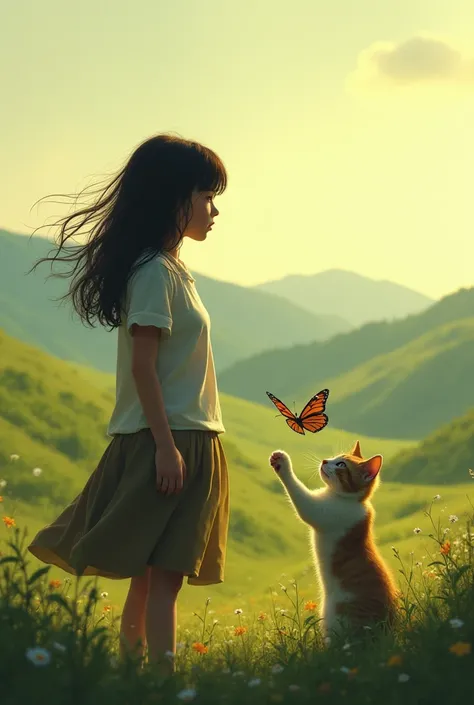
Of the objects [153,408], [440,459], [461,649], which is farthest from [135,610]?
[440,459]

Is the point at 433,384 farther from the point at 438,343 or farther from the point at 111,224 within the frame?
the point at 111,224

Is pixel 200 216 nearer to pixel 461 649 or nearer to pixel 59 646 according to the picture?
pixel 59 646

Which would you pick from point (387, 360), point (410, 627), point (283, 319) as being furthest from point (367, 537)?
point (283, 319)

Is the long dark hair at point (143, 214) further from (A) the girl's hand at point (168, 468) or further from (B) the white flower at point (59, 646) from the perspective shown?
(B) the white flower at point (59, 646)

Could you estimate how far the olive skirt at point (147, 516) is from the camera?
464 cm

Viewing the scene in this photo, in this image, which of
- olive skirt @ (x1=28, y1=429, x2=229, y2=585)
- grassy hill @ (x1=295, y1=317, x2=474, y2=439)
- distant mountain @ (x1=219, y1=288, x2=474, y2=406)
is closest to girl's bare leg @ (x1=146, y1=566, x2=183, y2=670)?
olive skirt @ (x1=28, y1=429, x2=229, y2=585)

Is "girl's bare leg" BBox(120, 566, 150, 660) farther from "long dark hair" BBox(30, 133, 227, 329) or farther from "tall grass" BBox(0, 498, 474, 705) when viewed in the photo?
"long dark hair" BBox(30, 133, 227, 329)

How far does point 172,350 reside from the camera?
15.8ft

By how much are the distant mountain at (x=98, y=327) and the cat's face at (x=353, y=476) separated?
80.9m

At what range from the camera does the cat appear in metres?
5.05

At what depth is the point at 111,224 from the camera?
5.05 metres

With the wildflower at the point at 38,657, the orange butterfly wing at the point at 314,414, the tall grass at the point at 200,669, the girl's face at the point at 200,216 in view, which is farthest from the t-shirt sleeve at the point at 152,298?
the wildflower at the point at 38,657

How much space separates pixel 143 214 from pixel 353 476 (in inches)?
74.1

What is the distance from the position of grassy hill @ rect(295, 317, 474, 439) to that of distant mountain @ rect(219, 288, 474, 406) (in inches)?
516
